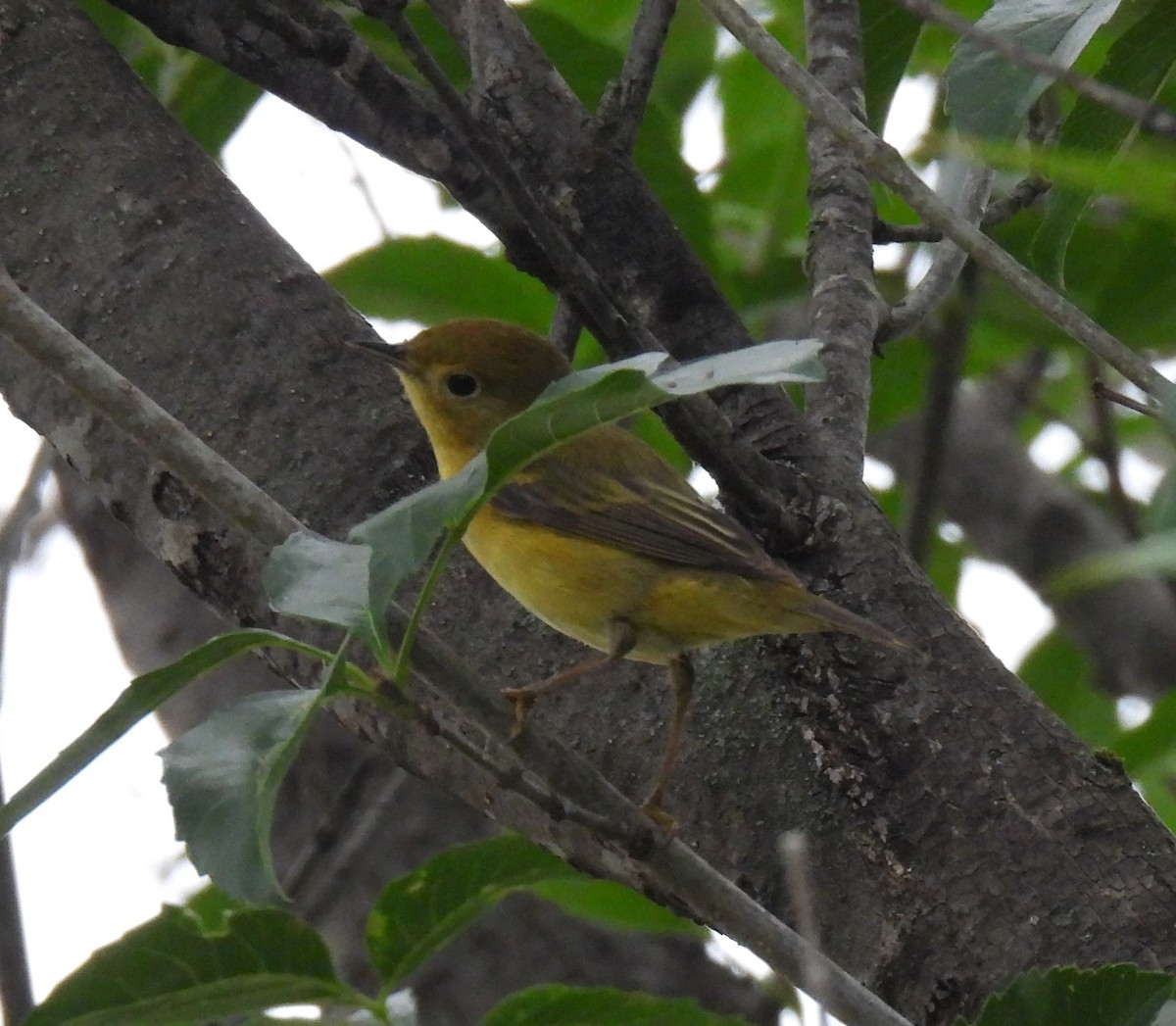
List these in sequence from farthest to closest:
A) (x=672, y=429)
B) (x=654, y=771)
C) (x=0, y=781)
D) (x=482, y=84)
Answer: (x=482, y=84) < (x=0, y=781) < (x=654, y=771) < (x=672, y=429)

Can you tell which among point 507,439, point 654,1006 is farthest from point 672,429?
point 654,1006

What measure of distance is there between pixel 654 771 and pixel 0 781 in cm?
122

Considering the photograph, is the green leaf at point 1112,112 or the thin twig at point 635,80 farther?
the thin twig at point 635,80

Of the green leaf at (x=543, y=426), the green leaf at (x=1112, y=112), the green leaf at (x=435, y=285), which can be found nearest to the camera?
the green leaf at (x=543, y=426)

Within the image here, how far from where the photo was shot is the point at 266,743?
1.83m

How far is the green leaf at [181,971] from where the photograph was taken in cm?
217

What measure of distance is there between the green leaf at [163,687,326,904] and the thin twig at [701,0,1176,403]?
953 millimetres

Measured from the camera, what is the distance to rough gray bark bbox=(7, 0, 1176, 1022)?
2.43 metres

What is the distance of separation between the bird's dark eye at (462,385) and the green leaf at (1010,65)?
2.00 m

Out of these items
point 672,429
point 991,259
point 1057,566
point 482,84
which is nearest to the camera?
point 991,259

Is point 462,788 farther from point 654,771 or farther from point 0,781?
point 0,781

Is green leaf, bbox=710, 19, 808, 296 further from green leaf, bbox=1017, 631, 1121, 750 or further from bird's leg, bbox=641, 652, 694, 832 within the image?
bird's leg, bbox=641, 652, 694, 832

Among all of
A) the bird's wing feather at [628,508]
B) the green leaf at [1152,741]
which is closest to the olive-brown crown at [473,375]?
the bird's wing feather at [628,508]

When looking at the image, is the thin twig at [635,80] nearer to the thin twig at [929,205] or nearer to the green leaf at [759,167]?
the thin twig at [929,205]
